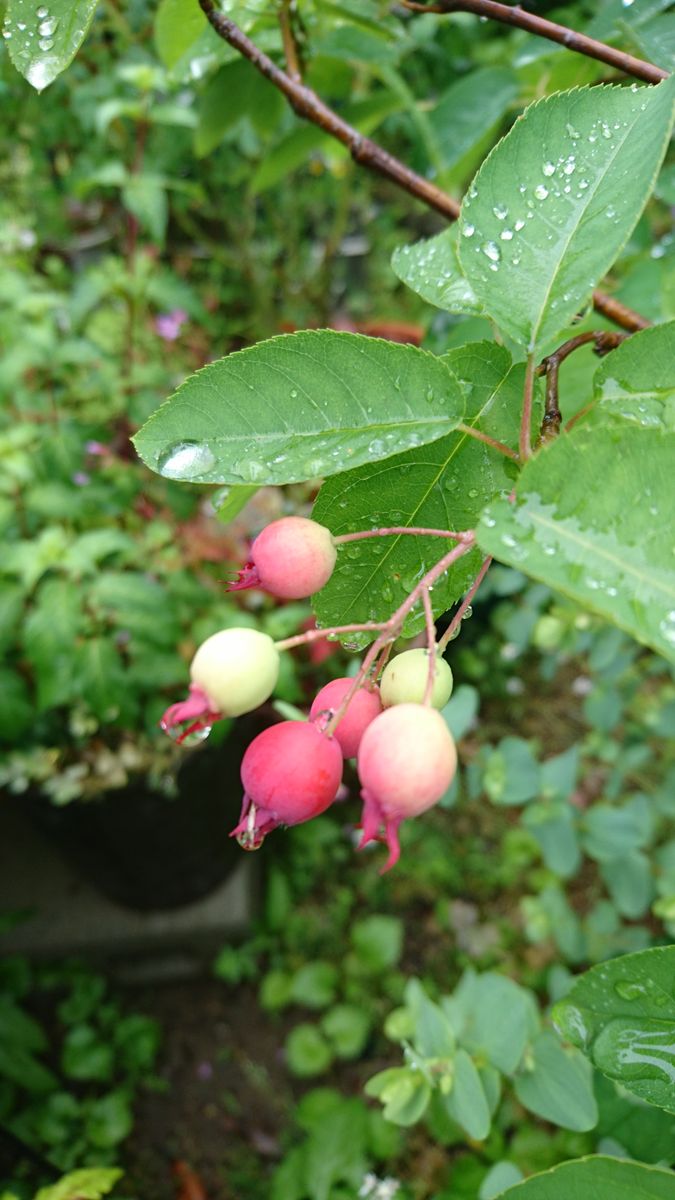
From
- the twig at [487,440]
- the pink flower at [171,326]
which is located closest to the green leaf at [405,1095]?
the twig at [487,440]

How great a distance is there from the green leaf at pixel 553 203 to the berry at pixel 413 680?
168 millimetres

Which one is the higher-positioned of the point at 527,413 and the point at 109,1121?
the point at 527,413

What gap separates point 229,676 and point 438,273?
0.30m

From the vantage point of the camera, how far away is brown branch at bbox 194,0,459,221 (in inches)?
22.4

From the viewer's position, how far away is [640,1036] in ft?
1.48

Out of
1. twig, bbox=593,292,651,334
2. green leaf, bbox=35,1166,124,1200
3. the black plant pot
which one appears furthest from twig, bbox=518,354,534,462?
the black plant pot

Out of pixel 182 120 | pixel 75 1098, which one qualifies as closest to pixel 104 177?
pixel 182 120

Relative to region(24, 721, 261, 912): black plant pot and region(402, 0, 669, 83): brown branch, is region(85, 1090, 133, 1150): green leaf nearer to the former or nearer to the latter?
region(24, 721, 261, 912): black plant pot

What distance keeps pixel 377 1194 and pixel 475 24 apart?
2166mm

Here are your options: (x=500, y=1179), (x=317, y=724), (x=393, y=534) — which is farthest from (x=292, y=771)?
(x=500, y=1179)

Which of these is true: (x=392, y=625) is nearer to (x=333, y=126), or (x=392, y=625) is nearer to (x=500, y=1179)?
(x=333, y=126)

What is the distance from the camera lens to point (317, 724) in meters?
0.38

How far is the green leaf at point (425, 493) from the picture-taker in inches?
17.0

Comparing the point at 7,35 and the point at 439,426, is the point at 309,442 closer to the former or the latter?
the point at 439,426
